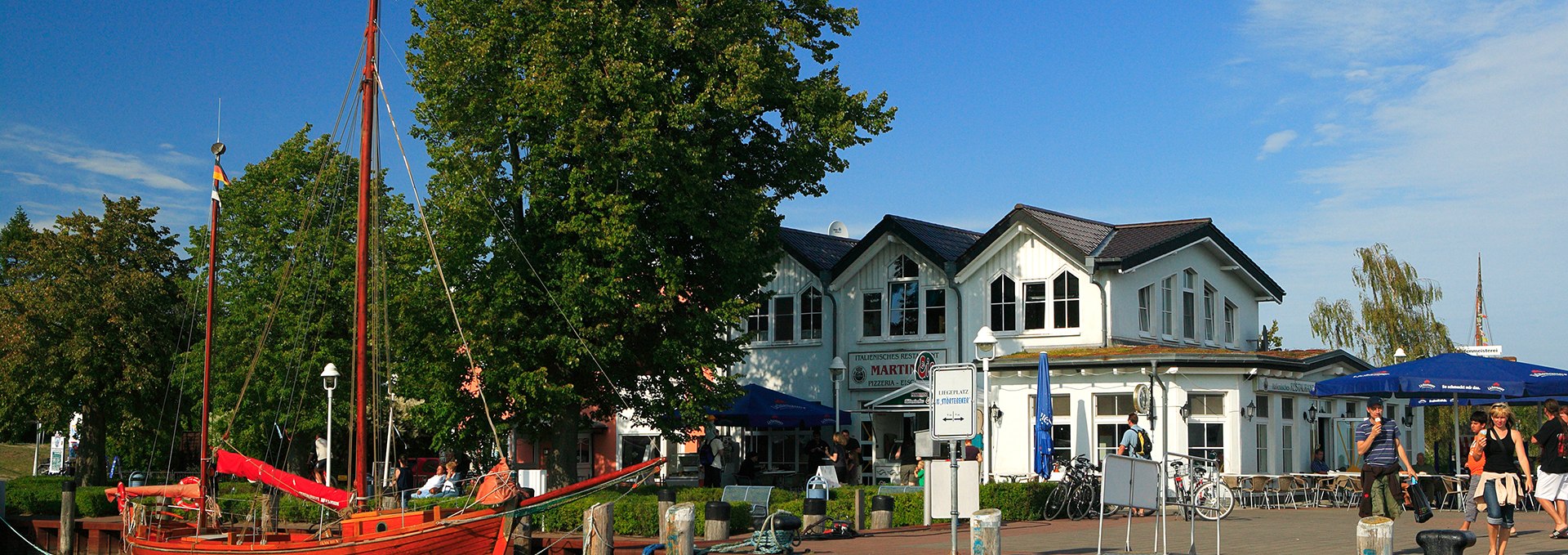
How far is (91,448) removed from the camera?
147 feet

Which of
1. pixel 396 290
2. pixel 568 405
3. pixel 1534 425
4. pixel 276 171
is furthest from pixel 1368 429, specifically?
pixel 1534 425

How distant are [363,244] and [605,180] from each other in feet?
18.5

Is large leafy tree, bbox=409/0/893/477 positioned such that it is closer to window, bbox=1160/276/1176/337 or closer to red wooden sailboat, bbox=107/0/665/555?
red wooden sailboat, bbox=107/0/665/555

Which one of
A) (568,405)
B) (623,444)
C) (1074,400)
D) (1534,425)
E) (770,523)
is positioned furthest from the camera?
(1534,425)

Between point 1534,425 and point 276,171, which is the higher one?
point 276,171

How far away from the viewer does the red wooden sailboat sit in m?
18.6

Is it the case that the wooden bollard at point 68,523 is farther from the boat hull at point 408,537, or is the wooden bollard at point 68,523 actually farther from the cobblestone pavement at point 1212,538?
the cobblestone pavement at point 1212,538

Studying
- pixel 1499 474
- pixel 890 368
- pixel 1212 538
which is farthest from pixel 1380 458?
pixel 890 368

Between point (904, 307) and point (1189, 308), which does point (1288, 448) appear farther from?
point (904, 307)

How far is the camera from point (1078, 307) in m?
32.9

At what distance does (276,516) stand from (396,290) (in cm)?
474

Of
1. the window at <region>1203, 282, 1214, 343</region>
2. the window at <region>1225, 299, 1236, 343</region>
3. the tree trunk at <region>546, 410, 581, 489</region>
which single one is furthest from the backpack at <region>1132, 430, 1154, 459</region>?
the window at <region>1225, 299, 1236, 343</region>

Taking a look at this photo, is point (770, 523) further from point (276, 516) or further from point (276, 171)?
point (276, 171)

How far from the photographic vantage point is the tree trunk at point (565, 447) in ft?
93.2
